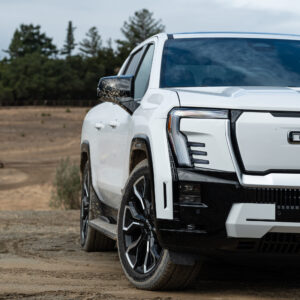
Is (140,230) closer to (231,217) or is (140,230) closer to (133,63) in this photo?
(231,217)

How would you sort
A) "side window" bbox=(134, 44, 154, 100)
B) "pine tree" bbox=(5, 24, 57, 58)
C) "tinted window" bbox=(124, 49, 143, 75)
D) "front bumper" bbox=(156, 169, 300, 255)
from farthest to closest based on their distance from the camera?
"pine tree" bbox=(5, 24, 57, 58) → "tinted window" bbox=(124, 49, 143, 75) → "side window" bbox=(134, 44, 154, 100) → "front bumper" bbox=(156, 169, 300, 255)

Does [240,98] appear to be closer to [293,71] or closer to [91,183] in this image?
[293,71]

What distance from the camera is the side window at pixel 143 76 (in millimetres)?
6648

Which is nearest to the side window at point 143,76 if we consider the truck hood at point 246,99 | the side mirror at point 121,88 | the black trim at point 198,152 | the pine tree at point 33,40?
the side mirror at point 121,88

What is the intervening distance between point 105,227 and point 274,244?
82.6 inches

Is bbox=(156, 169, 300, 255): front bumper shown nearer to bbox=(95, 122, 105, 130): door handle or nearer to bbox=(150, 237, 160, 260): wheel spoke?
bbox=(150, 237, 160, 260): wheel spoke

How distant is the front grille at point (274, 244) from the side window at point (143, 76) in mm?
1824

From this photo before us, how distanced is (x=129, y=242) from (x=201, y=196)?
3.40ft

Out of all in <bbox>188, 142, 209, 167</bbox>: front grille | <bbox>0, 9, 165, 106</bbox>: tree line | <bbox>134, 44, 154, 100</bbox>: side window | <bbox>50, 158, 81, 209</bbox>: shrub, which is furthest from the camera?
<bbox>0, 9, 165, 106</bbox>: tree line

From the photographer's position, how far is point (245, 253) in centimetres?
522

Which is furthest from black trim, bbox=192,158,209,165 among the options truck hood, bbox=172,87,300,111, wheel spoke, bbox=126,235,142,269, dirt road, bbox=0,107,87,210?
dirt road, bbox=0,107,87,210

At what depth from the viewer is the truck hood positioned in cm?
516

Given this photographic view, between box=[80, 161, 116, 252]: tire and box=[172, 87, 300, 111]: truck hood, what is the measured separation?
8.94 ft

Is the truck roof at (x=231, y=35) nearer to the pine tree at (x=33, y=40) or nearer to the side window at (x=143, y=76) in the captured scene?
the side window at (x=143, y=76)
